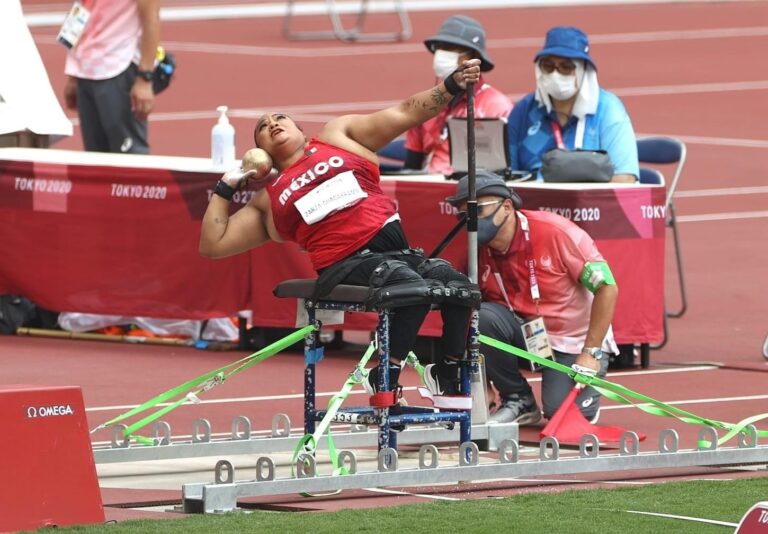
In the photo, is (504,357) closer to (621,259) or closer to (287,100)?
(621,259)

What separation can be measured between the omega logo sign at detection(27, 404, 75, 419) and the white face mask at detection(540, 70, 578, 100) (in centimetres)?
469

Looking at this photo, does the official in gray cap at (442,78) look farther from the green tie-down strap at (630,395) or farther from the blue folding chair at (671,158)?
the green tie-down strap at (630,395)

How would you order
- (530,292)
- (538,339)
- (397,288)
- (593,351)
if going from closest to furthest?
(397,288) < (593,351) < (538,339) < (530,292)

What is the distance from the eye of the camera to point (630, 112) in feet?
74.2

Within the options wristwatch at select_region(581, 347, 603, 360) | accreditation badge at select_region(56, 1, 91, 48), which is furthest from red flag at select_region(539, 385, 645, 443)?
accreditation badge at select_region(56, 1, 91, 48)

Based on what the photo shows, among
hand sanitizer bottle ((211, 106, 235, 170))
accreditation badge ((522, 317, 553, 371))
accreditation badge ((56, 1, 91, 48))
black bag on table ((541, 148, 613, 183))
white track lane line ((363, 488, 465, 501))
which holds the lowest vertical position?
white track lane line ((363, 488, 465, 501))

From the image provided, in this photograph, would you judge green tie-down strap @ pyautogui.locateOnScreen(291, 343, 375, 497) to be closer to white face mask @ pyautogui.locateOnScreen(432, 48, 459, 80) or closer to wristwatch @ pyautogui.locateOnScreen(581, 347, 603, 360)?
wristwatch @ pyautogui.locateOnScreen(581, 347, 603, 360)

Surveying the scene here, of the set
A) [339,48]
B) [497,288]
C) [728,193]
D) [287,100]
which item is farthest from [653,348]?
[339,48]

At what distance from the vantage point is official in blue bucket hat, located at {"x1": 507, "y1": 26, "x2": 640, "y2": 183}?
11492 mm

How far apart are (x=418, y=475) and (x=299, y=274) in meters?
3.84

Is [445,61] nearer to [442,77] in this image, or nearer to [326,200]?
[442,77]

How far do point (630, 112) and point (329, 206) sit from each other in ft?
46.7

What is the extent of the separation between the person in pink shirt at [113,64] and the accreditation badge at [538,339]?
14.2ft

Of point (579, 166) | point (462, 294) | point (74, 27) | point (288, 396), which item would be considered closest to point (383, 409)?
point (462, 294)
